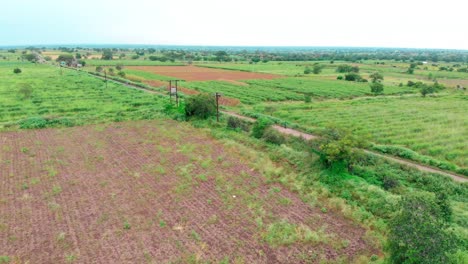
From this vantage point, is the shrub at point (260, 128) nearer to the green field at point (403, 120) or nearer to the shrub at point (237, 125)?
the shrub at point (237, 125)

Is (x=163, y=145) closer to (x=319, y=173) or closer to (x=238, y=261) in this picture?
(x=319, y=173)

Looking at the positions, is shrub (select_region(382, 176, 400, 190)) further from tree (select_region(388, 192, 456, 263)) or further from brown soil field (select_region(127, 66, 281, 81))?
brown soil field (select_region(127, 66, 281, 81))

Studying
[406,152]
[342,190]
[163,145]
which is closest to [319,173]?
[342,190]

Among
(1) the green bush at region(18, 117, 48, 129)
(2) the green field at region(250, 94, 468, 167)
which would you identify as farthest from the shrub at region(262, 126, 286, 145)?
(1) the green bush at region(18, 117, 48, 129)

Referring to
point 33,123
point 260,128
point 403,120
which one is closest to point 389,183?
point 260,128

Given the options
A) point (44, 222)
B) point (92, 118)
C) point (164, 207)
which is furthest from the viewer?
point (92, 118)

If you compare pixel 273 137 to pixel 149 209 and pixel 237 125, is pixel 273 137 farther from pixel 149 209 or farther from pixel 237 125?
pixel 149 209

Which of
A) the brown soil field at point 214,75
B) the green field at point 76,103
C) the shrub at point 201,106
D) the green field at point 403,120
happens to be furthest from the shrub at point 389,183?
the brown soil field at point 214,75
